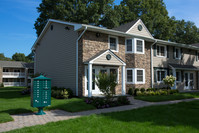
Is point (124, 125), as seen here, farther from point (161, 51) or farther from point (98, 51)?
point (161, 51)

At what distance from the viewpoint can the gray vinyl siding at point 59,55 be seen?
48.6 feet

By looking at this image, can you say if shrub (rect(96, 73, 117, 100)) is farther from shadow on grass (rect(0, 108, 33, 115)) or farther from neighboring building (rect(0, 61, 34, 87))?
neighboring building (rect(0, 61, 34, 87))

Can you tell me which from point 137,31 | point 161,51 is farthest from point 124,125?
point 161,51

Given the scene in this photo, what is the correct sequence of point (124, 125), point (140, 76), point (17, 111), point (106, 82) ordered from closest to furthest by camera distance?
point (124, 125)
point (17, 111)
point (106, 82)
point (140, 76)

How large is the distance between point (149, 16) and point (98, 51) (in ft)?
77.7

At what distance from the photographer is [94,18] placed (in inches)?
1173

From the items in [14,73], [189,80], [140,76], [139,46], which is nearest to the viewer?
[140,76]

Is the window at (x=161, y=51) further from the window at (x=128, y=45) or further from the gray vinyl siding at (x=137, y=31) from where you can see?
the window at (x=128, y=45)

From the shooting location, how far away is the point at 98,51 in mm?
14711

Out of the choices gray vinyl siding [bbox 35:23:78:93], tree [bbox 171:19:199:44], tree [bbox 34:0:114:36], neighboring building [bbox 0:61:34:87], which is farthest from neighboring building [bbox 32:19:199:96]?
tree [bbox 171:19:199:44]

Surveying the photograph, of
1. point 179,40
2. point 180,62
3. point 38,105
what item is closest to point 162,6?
point 179,40

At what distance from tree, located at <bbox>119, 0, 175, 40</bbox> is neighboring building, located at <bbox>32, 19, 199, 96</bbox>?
1275 cm

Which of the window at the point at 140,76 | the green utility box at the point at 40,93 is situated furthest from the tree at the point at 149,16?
the green utility box at the point at 40,93

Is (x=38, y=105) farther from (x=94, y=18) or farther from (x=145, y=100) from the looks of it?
(x=94, y=18)
